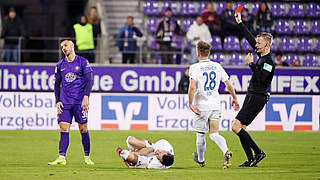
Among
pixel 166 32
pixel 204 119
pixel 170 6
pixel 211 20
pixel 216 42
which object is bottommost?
pixel 204 119

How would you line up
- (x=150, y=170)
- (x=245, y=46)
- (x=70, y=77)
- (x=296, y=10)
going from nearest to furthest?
(x=150, y=170) → (x=70, y=77) → (x=245, y=46) → (x=296, y=10)

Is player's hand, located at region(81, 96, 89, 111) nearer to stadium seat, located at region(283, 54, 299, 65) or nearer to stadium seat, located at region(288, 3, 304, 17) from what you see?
stadium seat, located at region(283, 54, 299, 65)

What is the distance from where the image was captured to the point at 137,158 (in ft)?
34.8

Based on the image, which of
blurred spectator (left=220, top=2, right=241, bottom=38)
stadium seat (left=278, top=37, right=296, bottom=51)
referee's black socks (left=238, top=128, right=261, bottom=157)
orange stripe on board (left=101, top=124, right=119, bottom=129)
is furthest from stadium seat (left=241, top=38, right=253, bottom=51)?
referee's black socks (left=238, top=128, right=261, bottom=157)

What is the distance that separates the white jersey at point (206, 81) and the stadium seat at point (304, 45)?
47.6ft

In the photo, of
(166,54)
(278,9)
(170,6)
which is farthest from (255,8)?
(166,54)

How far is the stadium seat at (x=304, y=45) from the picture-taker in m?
24.7

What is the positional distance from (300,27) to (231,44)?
2.82 metres

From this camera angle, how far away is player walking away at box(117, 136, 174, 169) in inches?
406

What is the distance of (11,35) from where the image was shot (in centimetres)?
2173

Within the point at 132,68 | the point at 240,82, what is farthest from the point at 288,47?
the point at 132,68

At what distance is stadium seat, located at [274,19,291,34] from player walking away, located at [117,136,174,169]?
1517 centimetres

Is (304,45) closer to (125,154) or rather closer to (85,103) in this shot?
(85,103)

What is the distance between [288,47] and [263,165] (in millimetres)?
13770
